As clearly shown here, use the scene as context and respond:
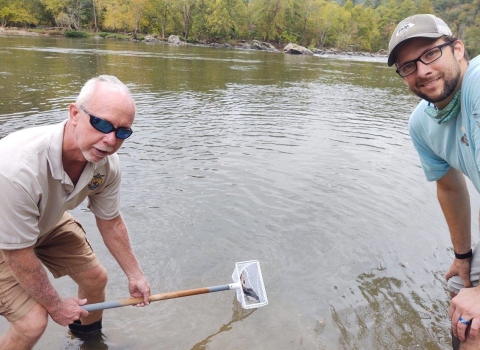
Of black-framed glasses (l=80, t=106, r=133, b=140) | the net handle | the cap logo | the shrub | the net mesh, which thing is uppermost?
the cap logo

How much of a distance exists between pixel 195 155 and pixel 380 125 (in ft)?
27.8

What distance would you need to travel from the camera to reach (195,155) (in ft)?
31.8

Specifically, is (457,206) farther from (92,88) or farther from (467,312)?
(92,88)

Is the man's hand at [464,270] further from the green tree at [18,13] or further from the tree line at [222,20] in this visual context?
the green tree at [18,13]

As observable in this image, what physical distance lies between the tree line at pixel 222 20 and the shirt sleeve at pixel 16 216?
8532 centimetres

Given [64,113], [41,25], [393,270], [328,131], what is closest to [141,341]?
[393,270]

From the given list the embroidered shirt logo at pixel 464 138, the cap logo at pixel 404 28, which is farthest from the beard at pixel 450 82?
the cap logo at pixel 404 28

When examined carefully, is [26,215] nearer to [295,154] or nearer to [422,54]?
[422,54]

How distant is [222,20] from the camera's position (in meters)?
84.1

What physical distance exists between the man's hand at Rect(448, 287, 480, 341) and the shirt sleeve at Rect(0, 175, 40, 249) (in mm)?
2967

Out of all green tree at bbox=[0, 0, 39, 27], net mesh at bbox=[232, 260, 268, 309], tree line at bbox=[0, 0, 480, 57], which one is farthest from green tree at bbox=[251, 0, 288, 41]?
net mesh at bbox=[232, 260, 268, 309]

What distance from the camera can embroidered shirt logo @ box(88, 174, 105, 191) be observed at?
3025 millimetres

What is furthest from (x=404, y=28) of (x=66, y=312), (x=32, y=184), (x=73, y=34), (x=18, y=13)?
(x=18, y=13)

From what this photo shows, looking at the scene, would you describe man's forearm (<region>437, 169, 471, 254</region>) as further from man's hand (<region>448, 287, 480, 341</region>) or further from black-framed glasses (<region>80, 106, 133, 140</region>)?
black-framed glasses (<region>80, 106, 133, 140</region>)
